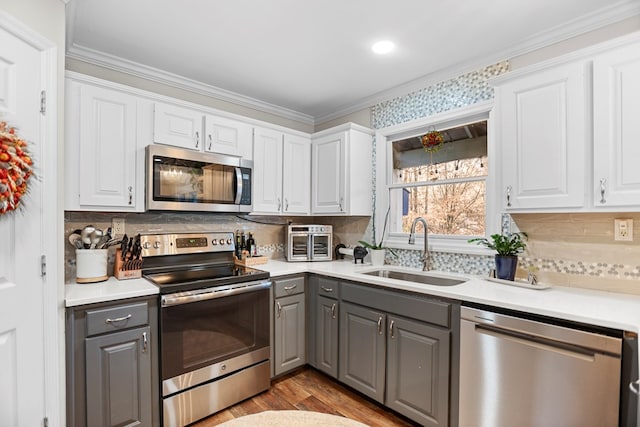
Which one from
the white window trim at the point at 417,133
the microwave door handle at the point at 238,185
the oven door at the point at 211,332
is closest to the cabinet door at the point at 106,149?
the microwave door handle at the point at 238,185

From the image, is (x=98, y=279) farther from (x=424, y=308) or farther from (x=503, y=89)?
(x=503, y=89)

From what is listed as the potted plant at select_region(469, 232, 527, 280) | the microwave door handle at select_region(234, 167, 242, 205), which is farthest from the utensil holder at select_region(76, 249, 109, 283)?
the potted plant at select_region(469, 232, 527, 280)

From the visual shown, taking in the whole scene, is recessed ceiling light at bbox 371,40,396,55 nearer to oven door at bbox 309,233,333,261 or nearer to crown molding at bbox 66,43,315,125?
crown molding at bbox 66,43,315,125

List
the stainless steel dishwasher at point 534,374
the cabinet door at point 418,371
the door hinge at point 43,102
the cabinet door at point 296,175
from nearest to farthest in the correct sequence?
the stainless steel dishwasher at point 534,374, the door hinge at point 43,102, the cabinet door at point 418,371, the cabinet door at point 296,175

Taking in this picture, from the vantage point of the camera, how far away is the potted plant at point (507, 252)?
2096mm

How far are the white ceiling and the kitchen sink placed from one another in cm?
163

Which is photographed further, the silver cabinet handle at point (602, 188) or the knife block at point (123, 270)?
the knife block at point (123, 270)

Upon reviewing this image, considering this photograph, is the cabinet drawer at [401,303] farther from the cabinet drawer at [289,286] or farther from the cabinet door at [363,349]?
the cabinet drawer at [289,286]

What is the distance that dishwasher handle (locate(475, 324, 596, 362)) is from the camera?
142 cm

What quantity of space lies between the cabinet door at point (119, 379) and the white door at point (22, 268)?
0.22 metres

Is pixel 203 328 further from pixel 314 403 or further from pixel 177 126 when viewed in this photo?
pixel 177 126

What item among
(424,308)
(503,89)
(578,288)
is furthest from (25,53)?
(578,288)

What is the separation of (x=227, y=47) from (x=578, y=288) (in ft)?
9.10

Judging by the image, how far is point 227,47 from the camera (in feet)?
7.37
